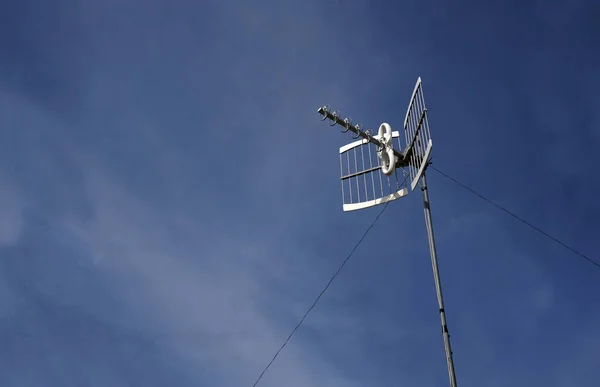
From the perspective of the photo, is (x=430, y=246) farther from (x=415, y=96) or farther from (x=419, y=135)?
(x=415, y=96)

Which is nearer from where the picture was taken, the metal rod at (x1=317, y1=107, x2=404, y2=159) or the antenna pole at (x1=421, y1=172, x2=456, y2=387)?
the antenna pole at (x1=421, y1=172, x2=456, y2=387)

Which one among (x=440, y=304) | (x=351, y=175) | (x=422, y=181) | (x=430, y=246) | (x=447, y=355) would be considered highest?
(x=351, y=175)

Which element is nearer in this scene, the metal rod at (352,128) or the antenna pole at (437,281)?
the antenna pole at (437,281)

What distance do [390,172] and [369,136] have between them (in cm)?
83

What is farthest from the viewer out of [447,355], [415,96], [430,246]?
[415,96]

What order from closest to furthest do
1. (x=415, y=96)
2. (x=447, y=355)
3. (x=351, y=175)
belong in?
(x=447, y=355)
(x=415, y=96)
(x=351, y=175)

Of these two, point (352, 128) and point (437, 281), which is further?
point (352, 128)

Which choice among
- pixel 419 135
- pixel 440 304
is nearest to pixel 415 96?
pixel 419 135

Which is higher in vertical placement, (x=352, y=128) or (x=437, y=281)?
(x=352, y=128)

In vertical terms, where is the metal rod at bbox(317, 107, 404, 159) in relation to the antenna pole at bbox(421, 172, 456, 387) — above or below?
above

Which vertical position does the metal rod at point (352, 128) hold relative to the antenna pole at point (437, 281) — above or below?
above

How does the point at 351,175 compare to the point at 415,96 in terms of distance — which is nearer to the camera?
the point at 415,96

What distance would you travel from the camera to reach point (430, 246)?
32.2ft

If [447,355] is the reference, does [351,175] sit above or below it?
above
